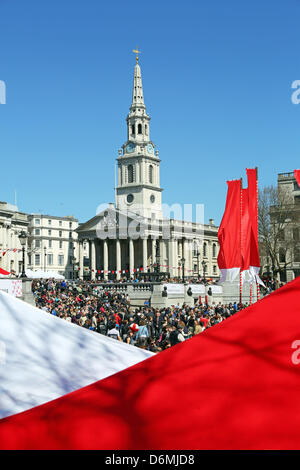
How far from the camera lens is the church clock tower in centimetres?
11269

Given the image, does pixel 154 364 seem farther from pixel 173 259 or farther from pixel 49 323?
pixel 173 259

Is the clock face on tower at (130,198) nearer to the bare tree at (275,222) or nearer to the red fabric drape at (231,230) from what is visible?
the bare tree at (275,222)

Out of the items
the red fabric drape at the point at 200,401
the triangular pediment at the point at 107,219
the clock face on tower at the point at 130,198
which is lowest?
the red fabric drape at the point at 200,401

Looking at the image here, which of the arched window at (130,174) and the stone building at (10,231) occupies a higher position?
the arched window at (130,174)

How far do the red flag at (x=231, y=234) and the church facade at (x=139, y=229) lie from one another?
71.5 metres

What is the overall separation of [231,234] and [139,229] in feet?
265

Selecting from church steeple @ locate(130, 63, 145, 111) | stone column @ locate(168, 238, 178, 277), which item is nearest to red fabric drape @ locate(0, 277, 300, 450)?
stone column @ locate(168, 238, 178, 277)

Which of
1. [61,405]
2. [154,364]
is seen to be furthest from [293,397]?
[61,405]

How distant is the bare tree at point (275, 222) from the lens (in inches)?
2263

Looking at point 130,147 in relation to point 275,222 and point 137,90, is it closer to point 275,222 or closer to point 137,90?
point 137,90

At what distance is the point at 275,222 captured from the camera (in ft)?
190

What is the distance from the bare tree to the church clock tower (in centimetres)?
5346

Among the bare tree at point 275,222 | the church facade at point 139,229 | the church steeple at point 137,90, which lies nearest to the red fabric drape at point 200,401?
the bare tree at point 275,222

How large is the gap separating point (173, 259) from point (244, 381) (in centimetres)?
9983
